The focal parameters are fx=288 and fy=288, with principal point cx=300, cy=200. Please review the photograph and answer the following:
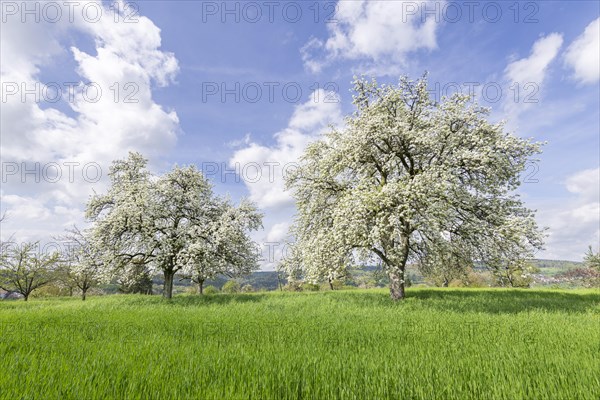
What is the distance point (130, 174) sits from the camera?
28328 millimetres

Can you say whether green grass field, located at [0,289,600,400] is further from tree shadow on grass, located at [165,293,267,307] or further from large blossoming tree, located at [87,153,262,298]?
large blossoming tree, located at [87,153,262,298]

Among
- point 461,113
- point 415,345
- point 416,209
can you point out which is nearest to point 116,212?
point 416,209

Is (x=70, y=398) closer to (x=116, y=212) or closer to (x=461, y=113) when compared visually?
(x=461, y=113)

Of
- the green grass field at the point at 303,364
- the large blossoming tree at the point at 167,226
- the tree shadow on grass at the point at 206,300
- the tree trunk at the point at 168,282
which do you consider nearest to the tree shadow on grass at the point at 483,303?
the green grass field at the point at 303,364

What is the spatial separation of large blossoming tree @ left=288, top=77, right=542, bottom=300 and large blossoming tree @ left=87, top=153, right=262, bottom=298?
698 centimetres

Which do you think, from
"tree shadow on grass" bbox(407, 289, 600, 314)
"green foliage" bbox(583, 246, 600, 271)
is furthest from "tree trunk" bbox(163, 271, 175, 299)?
"green foliage" bbox(583, 246, 600, 271)

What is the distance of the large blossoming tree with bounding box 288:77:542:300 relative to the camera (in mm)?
15898

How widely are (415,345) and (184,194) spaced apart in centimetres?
2427

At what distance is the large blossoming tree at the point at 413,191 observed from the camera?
52.2 feet

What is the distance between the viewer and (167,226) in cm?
2503

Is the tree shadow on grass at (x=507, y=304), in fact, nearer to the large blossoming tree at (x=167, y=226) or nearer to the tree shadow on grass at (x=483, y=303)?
the tree shadow on grass at (x=483, y=303)

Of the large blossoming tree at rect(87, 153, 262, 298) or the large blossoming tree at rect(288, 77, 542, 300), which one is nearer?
the large blossoming tree at rect(288, 77, 542, 300)

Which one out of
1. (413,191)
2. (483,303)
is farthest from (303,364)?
(483,303)

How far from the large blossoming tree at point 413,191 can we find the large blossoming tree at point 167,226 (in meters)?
6.98
